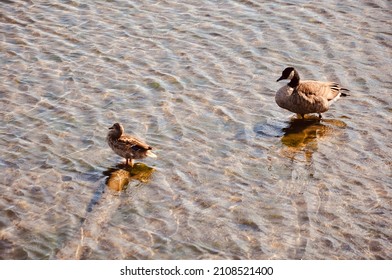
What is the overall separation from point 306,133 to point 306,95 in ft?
2.83

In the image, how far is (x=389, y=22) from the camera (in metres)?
20.1

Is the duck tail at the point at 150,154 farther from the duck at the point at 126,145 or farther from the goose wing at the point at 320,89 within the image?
the goose wing at the point at 320,89

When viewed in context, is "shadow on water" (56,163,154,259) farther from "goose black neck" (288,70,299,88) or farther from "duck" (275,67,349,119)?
"goose black neck" (288,70,299,88)

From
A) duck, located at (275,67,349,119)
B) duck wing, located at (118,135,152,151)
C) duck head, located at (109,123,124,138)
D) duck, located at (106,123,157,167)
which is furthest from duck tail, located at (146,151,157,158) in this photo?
duck, located at (275,67,349,119)

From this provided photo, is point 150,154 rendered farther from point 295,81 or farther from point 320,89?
point 320,89

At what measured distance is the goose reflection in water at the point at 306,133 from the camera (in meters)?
15.0

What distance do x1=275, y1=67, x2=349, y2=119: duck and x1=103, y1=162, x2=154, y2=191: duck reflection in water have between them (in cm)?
370

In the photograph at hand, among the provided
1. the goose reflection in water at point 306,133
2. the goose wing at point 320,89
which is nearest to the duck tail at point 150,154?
the goose reflection in water at point 306,133

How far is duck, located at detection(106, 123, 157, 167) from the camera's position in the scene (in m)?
13.8

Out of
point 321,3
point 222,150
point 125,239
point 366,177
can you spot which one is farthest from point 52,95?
point 321,3

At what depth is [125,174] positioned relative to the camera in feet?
46.0

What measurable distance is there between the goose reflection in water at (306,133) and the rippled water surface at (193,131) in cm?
5

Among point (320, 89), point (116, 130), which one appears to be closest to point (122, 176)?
point (116, 130)
